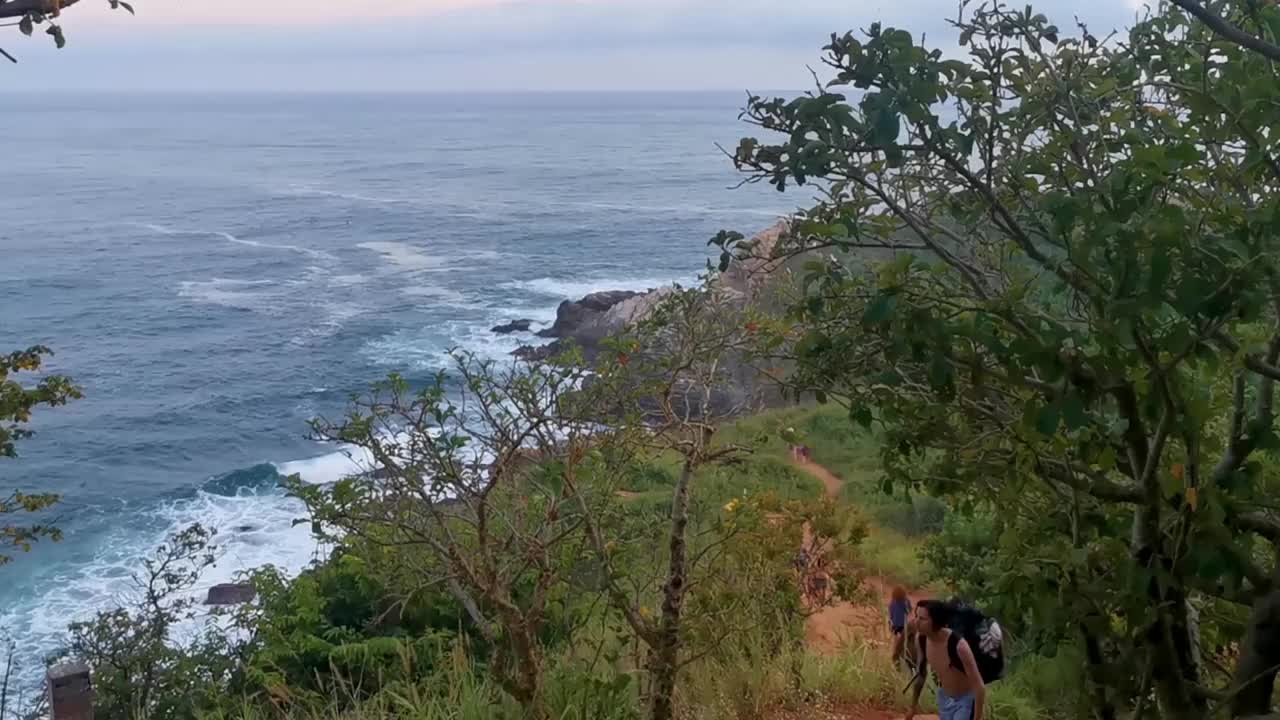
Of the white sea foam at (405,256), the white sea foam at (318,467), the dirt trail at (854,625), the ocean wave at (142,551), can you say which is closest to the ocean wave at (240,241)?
the white sea foam at (405,256)

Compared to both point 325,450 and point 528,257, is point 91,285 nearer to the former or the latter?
point 528,257

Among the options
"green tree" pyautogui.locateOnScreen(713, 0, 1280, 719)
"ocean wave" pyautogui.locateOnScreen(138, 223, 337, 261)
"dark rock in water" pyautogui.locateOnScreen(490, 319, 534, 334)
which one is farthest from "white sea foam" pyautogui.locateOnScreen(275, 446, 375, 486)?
"ocean wave" pyautogui.locateOnScreen(138, 223, 337, 261)

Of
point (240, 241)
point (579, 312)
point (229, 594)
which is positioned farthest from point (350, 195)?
point (229, 594)

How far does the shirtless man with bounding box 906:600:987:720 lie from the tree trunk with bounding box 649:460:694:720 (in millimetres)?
1143

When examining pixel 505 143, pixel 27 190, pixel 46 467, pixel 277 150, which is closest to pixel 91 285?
pixel 46 467

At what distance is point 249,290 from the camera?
1742 inches

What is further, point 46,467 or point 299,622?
point 46,467

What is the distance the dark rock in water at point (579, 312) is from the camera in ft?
122

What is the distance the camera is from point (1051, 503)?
3.36m

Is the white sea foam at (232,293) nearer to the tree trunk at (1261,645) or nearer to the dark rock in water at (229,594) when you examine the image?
the dark rock in water at (229,594)

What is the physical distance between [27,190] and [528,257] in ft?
134

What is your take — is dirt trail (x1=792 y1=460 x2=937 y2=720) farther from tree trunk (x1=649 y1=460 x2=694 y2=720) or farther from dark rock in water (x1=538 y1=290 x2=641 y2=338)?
dark rock in water (x1=538 y1=290 x2=641 y2=338)

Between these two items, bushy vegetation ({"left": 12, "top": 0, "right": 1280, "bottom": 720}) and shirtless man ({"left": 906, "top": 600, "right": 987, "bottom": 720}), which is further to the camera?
shirtless man ({"left": 906, "top": 600, "right": 987, "bottom": 720})

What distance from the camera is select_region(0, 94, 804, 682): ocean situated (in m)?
23.5
